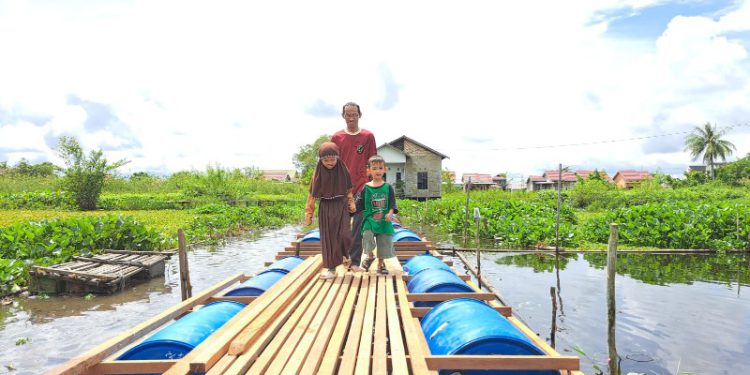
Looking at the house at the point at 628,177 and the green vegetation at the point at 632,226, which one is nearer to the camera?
the green vegetation at the point at 632,226

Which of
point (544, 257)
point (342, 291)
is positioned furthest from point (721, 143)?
point (342, 291)

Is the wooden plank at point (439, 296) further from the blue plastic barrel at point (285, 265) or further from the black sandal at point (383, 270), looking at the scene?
the blue plastic barrel at point (285, 265)

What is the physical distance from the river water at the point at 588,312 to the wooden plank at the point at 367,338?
140 inches

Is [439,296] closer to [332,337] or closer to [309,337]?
[332,337]

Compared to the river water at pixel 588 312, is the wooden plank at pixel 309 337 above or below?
above

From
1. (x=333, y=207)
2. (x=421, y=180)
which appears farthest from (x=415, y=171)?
(x=333, y=207)

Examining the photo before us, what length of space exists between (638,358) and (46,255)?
12.5 m

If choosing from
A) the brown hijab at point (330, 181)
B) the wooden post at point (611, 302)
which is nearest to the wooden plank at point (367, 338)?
the brown hijab at point (330, 181)

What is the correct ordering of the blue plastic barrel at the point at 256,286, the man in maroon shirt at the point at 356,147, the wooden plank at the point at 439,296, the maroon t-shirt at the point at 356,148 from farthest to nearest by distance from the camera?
the maroon t-shirt at the point at 356,148 < the man in maroon shirt at the point at 356,147 < the blue plastic barrel at the point at 256,286 < the wooden plank at the point at 439,296

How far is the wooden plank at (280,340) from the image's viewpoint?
8.78ft

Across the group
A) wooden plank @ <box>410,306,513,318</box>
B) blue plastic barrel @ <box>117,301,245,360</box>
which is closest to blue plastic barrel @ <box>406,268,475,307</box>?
wooden plank @ <box>410,306,513,318</box>

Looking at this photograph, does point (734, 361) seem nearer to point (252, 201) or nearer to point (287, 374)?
point (287, 374)

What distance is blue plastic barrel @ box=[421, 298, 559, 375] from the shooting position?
118 inches

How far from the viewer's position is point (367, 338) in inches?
125
